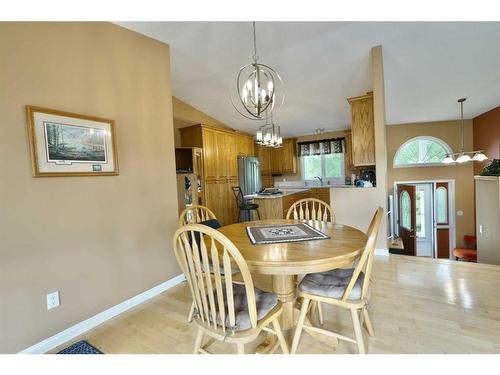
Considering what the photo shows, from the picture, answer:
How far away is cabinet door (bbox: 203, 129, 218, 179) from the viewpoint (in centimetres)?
477

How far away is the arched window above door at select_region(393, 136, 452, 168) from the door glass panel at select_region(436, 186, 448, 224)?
69 centimetres

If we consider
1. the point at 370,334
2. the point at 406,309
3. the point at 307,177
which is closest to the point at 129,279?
the point at 370,334

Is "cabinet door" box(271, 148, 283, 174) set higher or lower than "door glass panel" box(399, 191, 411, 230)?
higher

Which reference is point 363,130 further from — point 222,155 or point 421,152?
point 421,152

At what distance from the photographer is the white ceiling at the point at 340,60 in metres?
2.58

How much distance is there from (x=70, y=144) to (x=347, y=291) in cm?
222

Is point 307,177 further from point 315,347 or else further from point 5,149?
point 5,149

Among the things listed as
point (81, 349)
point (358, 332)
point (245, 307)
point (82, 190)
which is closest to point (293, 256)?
point (245, 307)

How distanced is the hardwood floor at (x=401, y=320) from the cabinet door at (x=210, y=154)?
8.74 feet

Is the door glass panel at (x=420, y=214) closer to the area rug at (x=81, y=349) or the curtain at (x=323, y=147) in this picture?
the curtain at (x=323, y=147)

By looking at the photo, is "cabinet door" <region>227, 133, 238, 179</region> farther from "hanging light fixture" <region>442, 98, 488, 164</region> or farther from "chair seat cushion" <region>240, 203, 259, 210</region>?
"hanging light fixture" <region>442, 98, 488, 164</region>

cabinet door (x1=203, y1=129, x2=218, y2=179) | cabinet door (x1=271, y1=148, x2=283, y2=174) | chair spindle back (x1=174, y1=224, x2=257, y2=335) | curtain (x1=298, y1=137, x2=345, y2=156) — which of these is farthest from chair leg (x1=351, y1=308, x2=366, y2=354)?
cabinet door (x1=271, y1=148, x2=283, y2=174)

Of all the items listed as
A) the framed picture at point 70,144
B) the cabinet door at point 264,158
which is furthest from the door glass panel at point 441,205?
the framed picture at point 70,144
